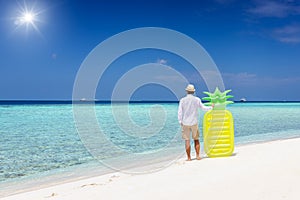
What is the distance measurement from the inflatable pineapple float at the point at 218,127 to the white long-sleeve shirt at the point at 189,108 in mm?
273

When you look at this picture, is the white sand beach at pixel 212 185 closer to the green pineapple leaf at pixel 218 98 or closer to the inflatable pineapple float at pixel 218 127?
the inflatable pineapple float at pixel 218 127

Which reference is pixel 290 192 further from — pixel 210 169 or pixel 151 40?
pixel 151 40

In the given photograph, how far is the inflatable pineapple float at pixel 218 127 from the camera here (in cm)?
832

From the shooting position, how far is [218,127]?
8438 mm

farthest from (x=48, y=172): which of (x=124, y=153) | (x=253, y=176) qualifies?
(x=253, y=176)

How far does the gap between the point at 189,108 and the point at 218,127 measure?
980mm

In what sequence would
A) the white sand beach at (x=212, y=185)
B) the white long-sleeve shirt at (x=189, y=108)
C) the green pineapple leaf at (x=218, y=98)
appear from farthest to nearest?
the green pineapple leaf at (x=218, y=98), the white long-sleeve shirt at (x=189, y=108), the white sand beach at (x=212, y=185)

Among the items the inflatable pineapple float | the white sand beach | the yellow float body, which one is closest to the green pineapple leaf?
the inflatable pineapple float

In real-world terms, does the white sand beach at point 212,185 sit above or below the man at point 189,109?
below

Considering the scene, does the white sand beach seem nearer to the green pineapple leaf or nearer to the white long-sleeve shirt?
the white long-sleeve shirt

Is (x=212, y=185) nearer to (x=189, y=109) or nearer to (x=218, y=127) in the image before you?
(x=189, y=109)

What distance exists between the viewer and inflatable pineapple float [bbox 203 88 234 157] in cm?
832

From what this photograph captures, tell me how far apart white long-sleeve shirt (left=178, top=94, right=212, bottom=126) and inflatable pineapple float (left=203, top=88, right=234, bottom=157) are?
0.27m

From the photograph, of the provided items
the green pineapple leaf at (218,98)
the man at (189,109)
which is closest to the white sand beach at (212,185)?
the man at (189,109)
